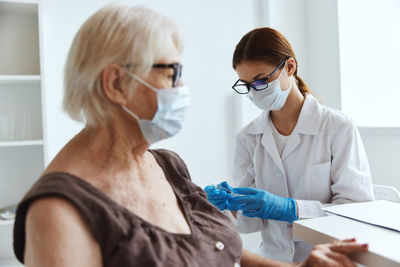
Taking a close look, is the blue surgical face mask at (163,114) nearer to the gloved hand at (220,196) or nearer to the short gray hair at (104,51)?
the short gray hair at (104,51)

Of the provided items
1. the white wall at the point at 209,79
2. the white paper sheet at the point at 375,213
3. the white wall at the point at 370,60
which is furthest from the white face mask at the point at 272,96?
the white wall at the point at 370,60

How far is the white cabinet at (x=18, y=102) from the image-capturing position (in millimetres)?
2043

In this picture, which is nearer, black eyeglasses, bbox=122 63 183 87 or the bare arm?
the bare arm

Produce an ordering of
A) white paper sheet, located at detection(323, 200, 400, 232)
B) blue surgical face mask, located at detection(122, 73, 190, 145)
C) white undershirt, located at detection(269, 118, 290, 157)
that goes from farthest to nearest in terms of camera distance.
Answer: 1. white undershirt, located at detection(269, 118, 290, 157)
2. white paper sheet, located at detection(323, 200, 400, 232)
3. blue surgical face mask, located at detection(122, 73, 190, 145)

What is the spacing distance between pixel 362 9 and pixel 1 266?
9.04 feet

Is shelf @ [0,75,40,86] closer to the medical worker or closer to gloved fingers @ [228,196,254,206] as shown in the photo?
the medical worker

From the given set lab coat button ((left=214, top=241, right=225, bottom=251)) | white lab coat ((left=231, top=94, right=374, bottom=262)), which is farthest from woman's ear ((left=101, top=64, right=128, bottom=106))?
white lab coat ((left=231, top=94, right=374, bottom=262))

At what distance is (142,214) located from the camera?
2.98 ft

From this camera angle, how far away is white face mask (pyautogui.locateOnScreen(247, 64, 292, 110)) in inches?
61.2

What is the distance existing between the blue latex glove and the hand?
0.48m

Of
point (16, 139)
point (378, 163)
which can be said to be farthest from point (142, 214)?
point (378, 163)

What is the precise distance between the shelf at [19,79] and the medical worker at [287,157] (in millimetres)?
1032

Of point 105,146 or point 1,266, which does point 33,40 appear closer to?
point 1,266

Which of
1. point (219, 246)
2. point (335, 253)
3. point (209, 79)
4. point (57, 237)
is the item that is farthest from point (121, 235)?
A: point (209, 79)
